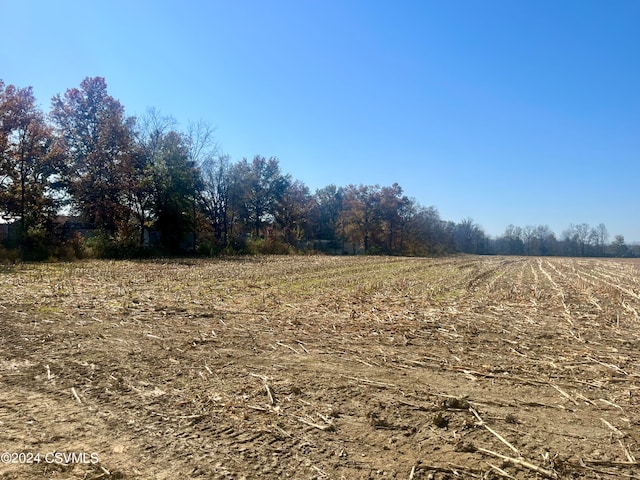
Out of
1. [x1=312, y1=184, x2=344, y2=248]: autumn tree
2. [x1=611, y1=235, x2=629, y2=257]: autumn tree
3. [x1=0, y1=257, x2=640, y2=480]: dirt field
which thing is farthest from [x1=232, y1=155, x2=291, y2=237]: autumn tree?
[x1=611, y1=235, x2=629, y2=257]: autumn tree

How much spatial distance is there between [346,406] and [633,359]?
429 cm

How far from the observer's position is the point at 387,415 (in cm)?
368

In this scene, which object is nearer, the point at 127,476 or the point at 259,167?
the point at 127,476

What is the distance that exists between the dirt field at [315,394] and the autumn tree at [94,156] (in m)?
26.5

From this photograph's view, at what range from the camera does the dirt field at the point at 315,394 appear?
2877 millimetres

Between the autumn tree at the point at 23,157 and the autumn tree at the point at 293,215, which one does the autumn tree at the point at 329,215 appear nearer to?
the autumn tree at the point at 293,215

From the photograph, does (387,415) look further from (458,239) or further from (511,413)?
(458,239)

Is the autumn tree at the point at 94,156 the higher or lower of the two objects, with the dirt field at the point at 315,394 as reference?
higher

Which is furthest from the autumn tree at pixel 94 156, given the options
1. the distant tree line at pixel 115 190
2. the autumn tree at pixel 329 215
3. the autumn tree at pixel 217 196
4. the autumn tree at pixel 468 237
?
the autumn tree at pixel 468 237

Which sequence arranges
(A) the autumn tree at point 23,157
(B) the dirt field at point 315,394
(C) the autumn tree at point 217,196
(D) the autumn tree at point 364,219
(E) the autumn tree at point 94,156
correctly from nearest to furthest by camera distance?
1. (B) the dirt field at point 315,394
2. (A) the autumn tree at point 23,157
3. (E) the autumn tree at point 94,156
4. (C) the autumn tree at point 217,196
5. (D) the autumn tree at point 364,219

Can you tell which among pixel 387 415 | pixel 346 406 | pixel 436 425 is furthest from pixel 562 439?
pixel 346 406

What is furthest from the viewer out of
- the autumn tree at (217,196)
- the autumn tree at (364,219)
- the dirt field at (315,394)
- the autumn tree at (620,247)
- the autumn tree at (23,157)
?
the autumn tree at (620,247)

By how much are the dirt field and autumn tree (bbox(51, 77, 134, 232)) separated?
2652 cm

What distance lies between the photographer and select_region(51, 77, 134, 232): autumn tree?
32.0 meters
